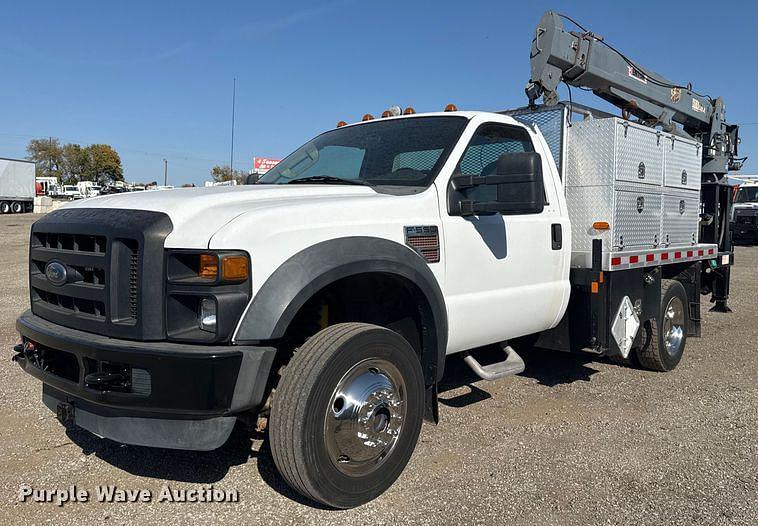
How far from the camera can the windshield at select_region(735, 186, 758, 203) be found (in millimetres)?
25797

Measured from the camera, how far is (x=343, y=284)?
3328mm

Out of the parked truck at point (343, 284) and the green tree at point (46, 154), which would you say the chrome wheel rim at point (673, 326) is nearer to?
the parked truck at point (343, 284)

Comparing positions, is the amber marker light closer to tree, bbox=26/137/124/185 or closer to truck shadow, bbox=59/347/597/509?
truck shadow, bbox=59/347/597/509

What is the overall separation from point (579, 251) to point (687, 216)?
1.95 meters

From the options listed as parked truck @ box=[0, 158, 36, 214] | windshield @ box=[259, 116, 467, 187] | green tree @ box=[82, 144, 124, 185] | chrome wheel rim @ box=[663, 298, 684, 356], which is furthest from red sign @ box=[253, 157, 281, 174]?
green tree @ box=[82, 144, 124, 185]

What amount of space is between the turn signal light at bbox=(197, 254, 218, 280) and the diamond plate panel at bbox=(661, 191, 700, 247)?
169 inches

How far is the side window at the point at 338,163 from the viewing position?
4098 millimetres

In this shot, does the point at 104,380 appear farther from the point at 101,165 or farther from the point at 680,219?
the point at 101,165

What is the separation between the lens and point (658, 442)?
4070 millimetres

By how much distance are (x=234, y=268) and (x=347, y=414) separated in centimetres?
91

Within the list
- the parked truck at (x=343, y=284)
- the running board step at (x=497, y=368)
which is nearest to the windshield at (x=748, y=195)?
the parked truck at (x=343, y=284)

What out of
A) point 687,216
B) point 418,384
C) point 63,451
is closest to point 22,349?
point 63,451

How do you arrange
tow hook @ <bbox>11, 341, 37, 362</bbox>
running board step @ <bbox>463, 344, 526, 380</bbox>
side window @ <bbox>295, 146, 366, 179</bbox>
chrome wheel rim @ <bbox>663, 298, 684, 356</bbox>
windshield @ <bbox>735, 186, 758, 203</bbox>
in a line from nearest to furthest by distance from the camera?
1. tow hook @ <bbox>11, 341, 37, 362</bbox>
2. running board step @ <bbox>463, 344, 526, 380</bbox>
3. side window @ <bbox>295, 146, 366, 179</bbox>
4. chrome wheel rim @ <bbox>663, 298, 684, 356</bbox>
5. windshield @ <bbox>735, 186, 758, 203</bbox>

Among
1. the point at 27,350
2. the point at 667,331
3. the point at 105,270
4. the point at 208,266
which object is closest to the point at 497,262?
the point at 208,266
